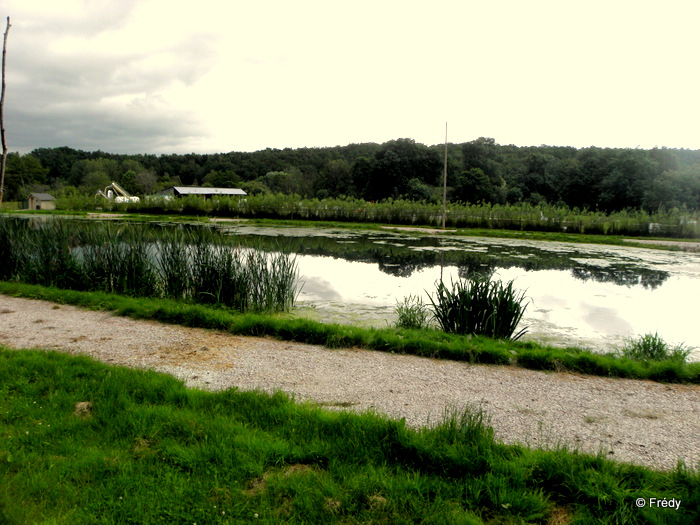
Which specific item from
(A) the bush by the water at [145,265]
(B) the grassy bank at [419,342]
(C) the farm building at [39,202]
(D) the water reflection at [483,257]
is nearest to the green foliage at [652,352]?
(B) the grassy bank at [419,342]

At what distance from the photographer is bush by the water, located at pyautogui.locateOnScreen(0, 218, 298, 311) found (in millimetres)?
7742

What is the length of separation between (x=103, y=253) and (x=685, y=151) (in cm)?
6138

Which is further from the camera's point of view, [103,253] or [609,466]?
[103,253]

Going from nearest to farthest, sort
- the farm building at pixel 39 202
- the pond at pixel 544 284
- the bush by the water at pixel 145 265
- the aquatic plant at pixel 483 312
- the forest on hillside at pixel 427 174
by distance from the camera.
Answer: the aquatic plant at pixel 483 312 → the pond at pixel 544 284 → the bush by the water at pixel 145 265 → the forest on hillside at pixel 427 174 → the farm building at pixel 39 202

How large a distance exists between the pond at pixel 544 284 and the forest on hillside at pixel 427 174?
79.0 ft

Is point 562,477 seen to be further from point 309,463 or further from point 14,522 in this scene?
point 14,522

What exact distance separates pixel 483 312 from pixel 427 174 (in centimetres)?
5237

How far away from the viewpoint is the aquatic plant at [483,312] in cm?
632

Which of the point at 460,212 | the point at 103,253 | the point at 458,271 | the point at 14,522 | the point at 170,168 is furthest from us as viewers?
the point at 170,168

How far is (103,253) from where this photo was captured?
8.84 metres

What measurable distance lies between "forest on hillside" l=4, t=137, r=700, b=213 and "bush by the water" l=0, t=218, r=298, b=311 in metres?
34.1

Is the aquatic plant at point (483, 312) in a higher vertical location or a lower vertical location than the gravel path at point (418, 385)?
higher

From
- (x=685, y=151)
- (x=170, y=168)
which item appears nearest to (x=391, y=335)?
(x=685, y=151)

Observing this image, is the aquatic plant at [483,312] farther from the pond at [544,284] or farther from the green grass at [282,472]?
the green grass at [282,472]
